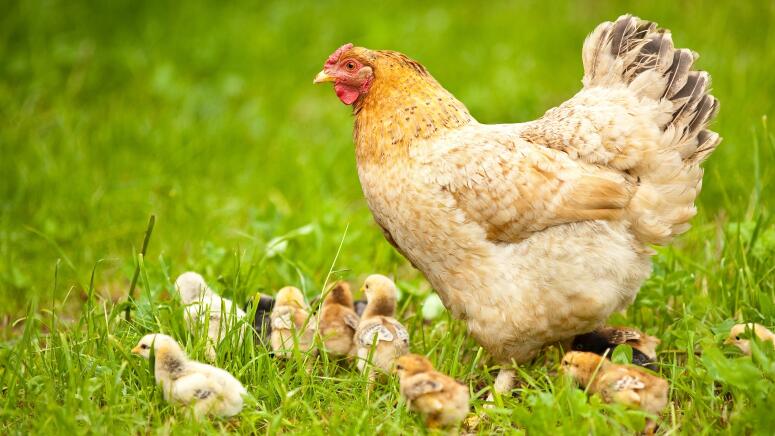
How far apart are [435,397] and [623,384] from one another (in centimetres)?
77

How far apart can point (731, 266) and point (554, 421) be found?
180 cm

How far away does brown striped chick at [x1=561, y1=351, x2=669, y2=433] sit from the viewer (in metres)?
3.48

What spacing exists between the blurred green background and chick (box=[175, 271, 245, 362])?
153mm

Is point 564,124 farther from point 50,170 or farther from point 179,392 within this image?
point 50,170

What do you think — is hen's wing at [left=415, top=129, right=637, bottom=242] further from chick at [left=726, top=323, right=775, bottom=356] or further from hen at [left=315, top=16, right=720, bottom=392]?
chick at [left=726, top=323, right=775, bottom=356]

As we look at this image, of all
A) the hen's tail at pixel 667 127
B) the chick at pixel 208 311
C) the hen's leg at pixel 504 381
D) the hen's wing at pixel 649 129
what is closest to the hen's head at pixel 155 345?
the chick at pixel 208 311

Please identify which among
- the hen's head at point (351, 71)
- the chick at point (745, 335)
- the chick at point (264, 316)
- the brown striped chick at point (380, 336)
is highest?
the hen's head at point (351, 71)

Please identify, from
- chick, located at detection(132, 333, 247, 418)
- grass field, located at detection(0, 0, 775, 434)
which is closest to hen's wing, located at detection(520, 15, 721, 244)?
grass field, located at detection(0, 0, 775, 434)

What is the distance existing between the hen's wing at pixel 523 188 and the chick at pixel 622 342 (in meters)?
0.66

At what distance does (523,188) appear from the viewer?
3844 mm

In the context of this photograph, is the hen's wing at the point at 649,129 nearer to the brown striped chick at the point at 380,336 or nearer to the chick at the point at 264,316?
the brown striped chick at the point at 380,336

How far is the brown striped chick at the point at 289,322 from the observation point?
4.18 meters

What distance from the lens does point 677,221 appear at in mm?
3977

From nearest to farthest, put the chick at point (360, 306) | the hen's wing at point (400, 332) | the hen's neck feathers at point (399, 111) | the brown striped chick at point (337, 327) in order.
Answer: the hen's neck feathers at point (399, 111), the hen's wing at point (400, 332), the brown striped chick at point (337, 327), the chick at point (360, 306)
